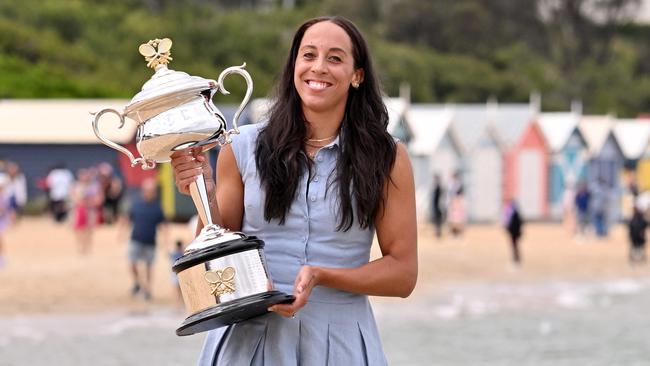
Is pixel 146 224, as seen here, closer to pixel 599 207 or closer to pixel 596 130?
pixel 599 207

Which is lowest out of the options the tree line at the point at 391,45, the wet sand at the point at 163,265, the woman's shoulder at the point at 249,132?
the wet sand at the point at 163,265

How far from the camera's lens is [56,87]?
4600cm

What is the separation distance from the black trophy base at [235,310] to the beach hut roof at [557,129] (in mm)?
33878

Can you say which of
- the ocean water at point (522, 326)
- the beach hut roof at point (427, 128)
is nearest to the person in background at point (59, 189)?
the beach hut roof at point (427, 128)

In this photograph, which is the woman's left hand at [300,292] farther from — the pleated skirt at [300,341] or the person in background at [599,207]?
the person in background at [599,207]

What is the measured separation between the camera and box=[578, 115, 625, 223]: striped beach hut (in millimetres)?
37688

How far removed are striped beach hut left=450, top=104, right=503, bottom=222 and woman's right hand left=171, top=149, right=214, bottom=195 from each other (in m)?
32.0

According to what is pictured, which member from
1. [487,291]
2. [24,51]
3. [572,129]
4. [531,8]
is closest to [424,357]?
[487,291]

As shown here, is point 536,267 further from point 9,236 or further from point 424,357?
point 424,357

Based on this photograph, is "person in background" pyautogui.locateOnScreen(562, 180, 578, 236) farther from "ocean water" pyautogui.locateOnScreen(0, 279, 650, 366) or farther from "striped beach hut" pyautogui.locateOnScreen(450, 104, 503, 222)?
"ocean water" pyautogui.locateOnScreen(0, 279, 650, 366)

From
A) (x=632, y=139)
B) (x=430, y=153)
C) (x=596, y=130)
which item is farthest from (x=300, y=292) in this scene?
(x=632, y=139)

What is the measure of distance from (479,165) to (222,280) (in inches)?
1288

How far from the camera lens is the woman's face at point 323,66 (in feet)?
11.4

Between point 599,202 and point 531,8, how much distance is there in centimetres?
5747
